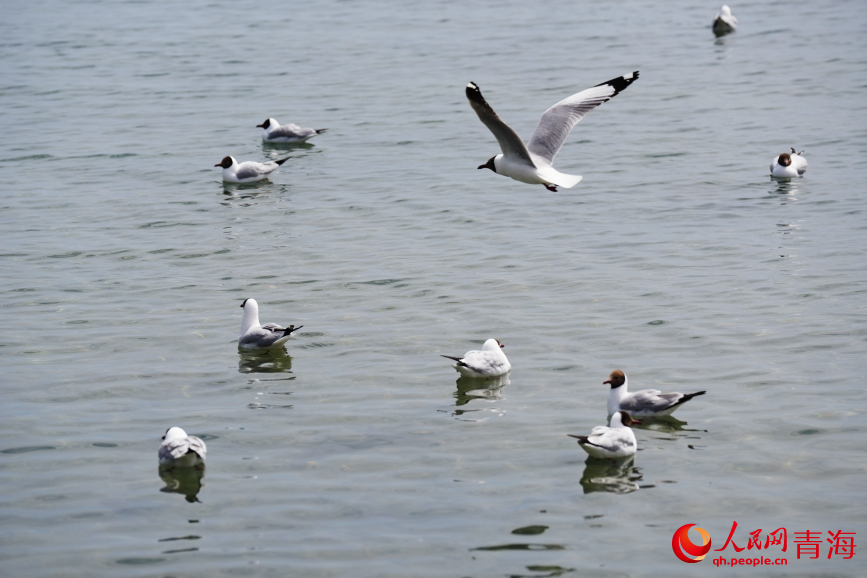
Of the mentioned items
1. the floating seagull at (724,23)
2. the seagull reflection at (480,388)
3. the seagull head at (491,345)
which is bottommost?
the seagull reflection at (480,388)

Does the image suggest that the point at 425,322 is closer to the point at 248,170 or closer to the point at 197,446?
the point at 197,446

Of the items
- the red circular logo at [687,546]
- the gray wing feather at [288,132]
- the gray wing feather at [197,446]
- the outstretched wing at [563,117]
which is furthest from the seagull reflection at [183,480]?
the gray wing feather at [288,132]

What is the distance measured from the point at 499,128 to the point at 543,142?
6.05 ft

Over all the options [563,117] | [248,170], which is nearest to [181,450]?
[563,117]

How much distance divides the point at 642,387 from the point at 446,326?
3113 mm

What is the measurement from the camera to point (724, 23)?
37.4m

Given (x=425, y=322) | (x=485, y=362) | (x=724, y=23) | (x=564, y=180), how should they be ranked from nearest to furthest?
1. (x=485, y=362)
2. (x=564, y=180)
3. (x=425, y=322)
4. (x=724, y=23)

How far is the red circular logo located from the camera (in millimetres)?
9172

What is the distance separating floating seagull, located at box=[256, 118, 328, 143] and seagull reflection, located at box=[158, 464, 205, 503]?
51.0ft

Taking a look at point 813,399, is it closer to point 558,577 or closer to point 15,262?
point 558,577

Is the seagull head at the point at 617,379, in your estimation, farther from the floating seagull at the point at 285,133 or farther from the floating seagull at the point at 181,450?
the floating seagull at the point at 285,133

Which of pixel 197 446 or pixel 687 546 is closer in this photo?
pixel 687 546

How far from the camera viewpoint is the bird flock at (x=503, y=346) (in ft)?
34.4

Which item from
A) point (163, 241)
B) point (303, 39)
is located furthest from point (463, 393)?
point (303, 39)
